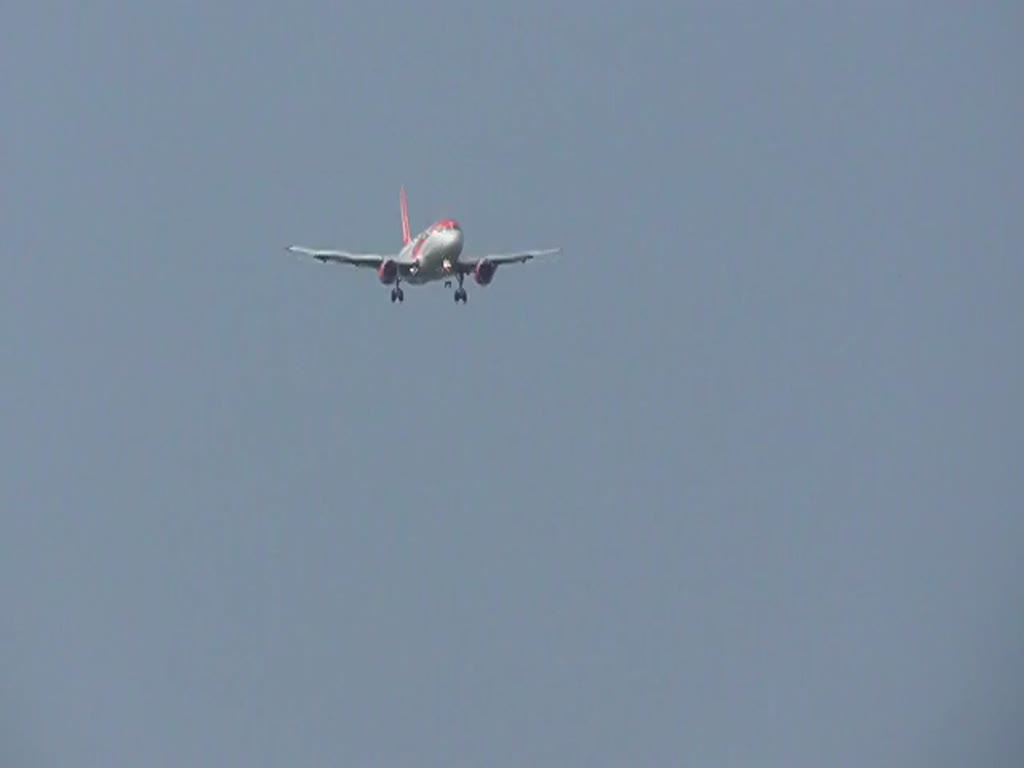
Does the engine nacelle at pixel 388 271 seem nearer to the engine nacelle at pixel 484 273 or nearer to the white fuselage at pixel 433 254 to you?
the white fuselage at pixel 433 254

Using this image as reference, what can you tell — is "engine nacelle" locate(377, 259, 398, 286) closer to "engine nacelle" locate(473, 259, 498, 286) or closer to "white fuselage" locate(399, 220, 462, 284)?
"white fuselage" locate(399, 220, 462, 284)

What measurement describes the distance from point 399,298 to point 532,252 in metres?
12.3

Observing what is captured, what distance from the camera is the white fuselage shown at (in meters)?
164

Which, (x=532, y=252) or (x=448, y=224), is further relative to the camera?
(x=532, y=252)

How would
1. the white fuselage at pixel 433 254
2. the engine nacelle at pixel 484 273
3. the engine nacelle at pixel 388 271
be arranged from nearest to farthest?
1. the white fuselage at pixel 433 254
2. the engine nacelle at pixel 388 271
3. the engine nacelle at pixel 484 273

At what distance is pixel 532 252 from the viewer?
17562 cm

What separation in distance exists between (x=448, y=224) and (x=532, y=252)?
41.5ft

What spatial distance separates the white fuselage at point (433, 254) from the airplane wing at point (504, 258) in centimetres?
Result: 279

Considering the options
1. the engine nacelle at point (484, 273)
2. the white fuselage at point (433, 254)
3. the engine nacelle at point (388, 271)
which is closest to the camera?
the white fuselage at point (433, 254)

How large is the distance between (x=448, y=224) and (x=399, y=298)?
6040 millimetres

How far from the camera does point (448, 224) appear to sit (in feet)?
538

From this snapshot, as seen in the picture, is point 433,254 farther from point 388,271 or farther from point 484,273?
point 484,273

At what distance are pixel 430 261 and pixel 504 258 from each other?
10.0 meters

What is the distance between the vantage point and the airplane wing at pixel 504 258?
170 meters
